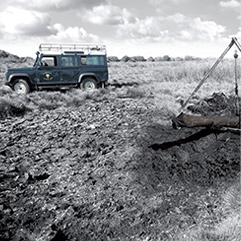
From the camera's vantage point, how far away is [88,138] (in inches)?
254

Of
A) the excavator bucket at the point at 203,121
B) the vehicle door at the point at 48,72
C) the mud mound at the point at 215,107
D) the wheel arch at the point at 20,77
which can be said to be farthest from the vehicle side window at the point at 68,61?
the excavator bucket at the point at 203,121

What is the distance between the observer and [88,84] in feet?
39.6

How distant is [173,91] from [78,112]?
180 inches

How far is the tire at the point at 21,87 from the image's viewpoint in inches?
439

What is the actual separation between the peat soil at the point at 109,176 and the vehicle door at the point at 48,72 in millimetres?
4050

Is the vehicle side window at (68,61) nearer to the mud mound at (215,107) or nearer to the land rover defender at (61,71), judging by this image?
the land rover defender at (61,71)

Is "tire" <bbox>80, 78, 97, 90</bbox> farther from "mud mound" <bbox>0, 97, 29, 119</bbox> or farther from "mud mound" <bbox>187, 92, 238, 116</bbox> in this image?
"mud mound" <bbox>187, 92, 238, 116</bbox>

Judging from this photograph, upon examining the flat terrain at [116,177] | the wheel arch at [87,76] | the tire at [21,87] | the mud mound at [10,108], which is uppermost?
the wheel arch at [87,76]

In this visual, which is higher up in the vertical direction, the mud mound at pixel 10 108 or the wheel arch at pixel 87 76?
the wheel arch at pixel 87 76

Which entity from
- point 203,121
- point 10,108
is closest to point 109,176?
point 203,121

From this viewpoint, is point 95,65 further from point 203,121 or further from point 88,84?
point 203,121

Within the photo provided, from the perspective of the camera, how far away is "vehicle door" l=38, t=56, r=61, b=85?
11297mm

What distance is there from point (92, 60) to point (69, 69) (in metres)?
1.13

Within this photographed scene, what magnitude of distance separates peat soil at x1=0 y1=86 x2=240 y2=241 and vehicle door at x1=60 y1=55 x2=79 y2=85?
14.0ft
